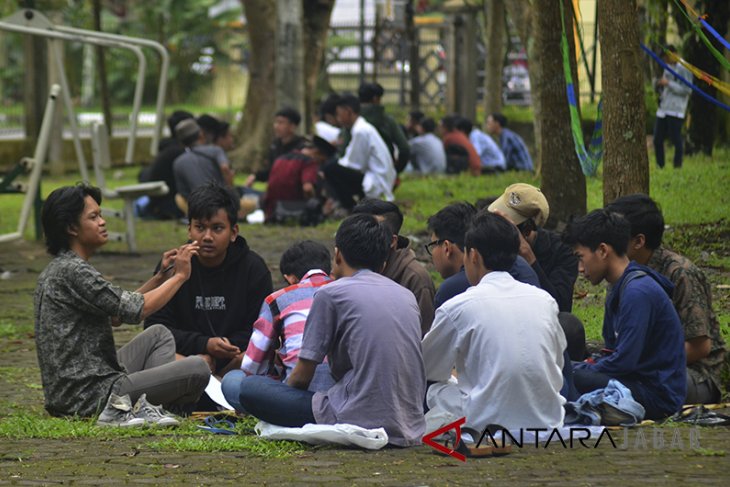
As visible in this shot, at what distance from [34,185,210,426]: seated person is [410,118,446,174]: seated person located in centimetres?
1397

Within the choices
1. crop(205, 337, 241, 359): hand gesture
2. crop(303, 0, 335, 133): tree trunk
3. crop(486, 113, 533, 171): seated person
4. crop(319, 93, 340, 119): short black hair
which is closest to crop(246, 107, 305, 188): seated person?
crop(319, 93, 340, 119): short black hair

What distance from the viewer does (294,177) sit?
1597 centimetres

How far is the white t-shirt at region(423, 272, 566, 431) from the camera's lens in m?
5.82

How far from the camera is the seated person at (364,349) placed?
5.91 metres

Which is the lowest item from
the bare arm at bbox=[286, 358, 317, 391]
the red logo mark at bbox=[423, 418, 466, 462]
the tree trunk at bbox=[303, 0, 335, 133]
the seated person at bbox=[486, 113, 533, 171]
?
the seated person at bbox=[486, 113, 533, 171]

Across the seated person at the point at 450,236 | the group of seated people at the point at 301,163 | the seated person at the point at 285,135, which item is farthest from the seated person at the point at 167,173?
the seated person at the point at 450,236

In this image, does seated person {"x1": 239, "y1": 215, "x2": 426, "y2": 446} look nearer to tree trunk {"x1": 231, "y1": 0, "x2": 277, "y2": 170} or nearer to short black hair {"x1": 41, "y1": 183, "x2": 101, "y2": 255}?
short black hair {"x1": 41, "y1": 183, "x2": 101, "y2": 255}

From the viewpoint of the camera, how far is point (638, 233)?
6.77m

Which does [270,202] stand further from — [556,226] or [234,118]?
[234,118]

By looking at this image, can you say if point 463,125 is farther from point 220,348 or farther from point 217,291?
point 220,348

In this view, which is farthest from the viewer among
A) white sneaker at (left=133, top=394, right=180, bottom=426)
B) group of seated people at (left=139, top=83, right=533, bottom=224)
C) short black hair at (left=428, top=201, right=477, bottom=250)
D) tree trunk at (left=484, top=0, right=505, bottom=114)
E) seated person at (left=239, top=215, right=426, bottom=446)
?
tree trunk at (left=484, top=0, right=505, bottom=114)

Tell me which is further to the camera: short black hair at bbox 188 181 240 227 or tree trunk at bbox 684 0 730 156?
tree trunk at bbox 684 0 730 156

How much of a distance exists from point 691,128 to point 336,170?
500 centimetres

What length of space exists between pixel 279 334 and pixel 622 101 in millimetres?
3847
